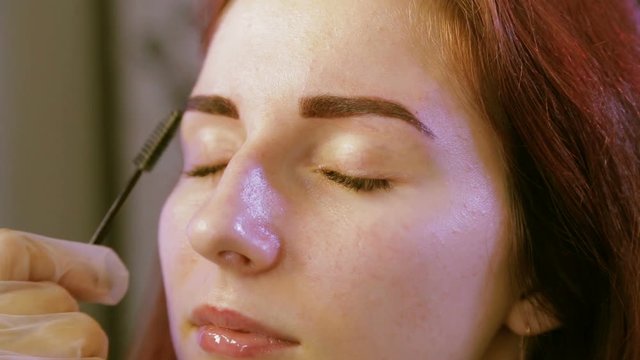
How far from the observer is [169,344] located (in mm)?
1145

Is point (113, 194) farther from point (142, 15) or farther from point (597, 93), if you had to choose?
point (597, 93)

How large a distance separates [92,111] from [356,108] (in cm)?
81

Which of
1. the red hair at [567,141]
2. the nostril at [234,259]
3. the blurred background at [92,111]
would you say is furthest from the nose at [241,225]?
the blurred background at [92,111]

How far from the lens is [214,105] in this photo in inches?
35.4

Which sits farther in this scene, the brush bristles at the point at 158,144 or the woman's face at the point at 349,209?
the brush bristles at the point at 158,144

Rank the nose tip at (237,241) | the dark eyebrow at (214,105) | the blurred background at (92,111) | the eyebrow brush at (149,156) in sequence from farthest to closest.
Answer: the blurred background at (92,111) → the eyebrow brush at (149,156) → the dark eyebrow at (214,105) → the nose tip at (237,241)

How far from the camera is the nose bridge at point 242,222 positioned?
77 centimetres

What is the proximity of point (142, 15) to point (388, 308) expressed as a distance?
1003mm

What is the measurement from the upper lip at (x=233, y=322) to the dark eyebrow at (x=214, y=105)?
213 mm

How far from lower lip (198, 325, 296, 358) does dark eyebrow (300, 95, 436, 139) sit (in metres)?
0.23

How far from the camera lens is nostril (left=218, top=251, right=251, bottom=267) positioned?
789 millimetres

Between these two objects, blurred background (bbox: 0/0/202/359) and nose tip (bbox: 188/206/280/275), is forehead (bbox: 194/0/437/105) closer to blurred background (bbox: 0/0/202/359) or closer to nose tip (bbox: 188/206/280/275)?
nose tip (bbox: 188/206/280/275)

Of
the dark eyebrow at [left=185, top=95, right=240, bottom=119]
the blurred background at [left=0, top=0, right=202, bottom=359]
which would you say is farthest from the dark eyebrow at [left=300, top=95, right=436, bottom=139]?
the blurred background at [left=0, top=0, right=202, bottom=359]

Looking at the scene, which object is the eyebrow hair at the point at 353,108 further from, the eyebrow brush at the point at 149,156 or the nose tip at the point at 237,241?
the eyebrow brush at the point at 149,156
